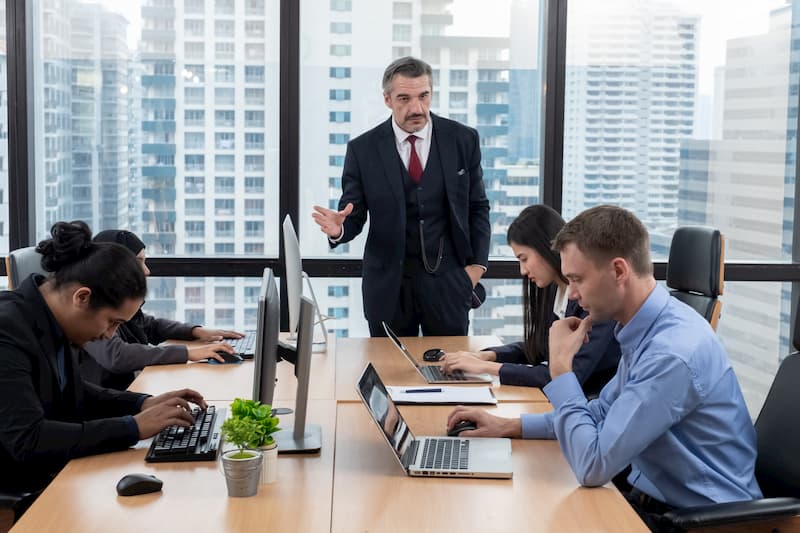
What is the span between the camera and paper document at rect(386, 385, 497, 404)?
2.71 m

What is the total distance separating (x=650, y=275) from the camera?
7.29ft

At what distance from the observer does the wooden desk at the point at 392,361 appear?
9.44ft

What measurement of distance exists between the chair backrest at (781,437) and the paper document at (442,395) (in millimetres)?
735

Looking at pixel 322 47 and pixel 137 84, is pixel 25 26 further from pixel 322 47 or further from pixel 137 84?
pixel 322 47

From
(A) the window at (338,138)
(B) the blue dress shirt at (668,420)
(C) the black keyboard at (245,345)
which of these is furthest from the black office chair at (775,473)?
(A) the window at (338,138)

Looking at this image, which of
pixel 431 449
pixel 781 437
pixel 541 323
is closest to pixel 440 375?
pixel 541 323

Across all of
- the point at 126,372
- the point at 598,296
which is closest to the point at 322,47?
the point at 126,372

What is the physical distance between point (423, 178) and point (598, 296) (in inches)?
75.9

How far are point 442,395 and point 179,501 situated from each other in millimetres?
1059

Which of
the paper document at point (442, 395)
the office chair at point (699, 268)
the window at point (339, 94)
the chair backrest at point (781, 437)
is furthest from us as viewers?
the window at point (339, 94)

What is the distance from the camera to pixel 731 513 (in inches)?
76.4

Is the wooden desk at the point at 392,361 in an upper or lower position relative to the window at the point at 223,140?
lower

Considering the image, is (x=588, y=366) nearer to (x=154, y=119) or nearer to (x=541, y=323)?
(x=541, y=323)

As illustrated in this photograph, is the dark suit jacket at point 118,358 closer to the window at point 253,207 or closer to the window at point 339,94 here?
the window at point 253,207
